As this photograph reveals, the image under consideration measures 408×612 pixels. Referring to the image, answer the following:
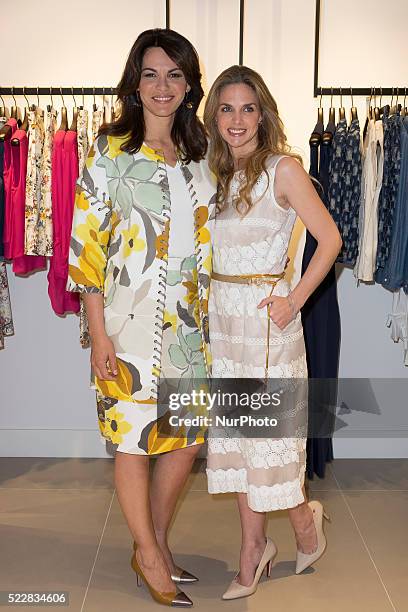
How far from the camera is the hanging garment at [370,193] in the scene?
3393 millimetres

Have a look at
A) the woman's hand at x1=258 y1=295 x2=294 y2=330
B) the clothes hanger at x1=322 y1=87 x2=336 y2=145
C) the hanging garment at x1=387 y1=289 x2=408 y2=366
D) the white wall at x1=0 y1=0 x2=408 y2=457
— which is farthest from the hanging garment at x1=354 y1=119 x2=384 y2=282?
the woman's hand at x1=258 y1=295 x2=294 y2=330

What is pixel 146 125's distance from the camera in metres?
2.53

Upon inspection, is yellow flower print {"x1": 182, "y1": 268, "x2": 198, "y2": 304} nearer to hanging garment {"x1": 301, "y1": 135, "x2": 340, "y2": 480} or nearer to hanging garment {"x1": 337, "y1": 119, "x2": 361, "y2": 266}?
hanging garment {"x1": 301, "y1": 135, "x2": 340, "y2": 480}

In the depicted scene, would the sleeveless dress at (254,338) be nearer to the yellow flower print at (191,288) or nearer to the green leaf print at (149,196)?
the yellow flower print at (191,288)

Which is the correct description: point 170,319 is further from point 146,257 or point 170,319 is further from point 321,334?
point 321,334

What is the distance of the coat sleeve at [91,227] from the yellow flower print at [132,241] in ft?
0.19

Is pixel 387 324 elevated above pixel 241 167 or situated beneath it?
situated beneath

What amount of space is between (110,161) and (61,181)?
1.06 metres

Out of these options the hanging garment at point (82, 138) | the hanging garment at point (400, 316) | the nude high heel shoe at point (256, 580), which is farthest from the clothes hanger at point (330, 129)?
the nude high heel shoe at point (256, 580)

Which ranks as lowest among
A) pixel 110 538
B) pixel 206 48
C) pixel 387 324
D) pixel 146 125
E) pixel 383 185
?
pixel 110 538

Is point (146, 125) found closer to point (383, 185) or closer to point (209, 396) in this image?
point (209, 396)

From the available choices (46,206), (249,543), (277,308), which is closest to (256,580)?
(249,543)

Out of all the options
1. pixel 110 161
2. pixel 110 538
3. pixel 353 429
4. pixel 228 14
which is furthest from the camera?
pixel 353 429

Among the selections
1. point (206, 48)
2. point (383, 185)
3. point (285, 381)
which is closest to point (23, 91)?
point (206, 48)
